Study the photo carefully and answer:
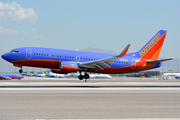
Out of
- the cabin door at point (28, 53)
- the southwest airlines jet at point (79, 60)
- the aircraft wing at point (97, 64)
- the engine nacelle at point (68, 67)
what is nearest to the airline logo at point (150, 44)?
the southwest airlines jet at point (79, 60)

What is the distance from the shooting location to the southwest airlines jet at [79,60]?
4612cm

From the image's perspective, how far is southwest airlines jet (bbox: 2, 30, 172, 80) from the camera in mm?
46125

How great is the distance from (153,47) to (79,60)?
1901 centimetres

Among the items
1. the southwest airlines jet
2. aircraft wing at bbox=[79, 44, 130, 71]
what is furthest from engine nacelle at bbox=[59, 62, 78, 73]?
aircraft wing at bbox=[79, 44, 130, 71]

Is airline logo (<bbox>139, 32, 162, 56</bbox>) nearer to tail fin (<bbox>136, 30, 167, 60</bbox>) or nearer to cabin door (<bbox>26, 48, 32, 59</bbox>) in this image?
tail fin (<bbox>136, 30, 167, 60</bbox>)

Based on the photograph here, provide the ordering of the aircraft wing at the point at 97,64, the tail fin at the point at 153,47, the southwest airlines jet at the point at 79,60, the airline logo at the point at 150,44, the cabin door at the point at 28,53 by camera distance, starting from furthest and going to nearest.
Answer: the airline logo at the point at 150,44
the tail fin at the point at 153,47
the aircraft wing at the point at 97,64
the southwest airlines jet at the point at 79,60
the cabin door at the point at 28,53

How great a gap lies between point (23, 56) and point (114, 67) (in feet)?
62.3

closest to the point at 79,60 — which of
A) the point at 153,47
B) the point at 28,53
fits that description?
the point at 28,53

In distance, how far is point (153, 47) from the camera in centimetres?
5684

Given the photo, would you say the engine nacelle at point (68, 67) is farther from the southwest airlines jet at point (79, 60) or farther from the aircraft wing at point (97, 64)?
the aircraft wing at point (97, 64)

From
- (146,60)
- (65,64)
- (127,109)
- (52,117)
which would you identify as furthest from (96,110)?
(146,60)

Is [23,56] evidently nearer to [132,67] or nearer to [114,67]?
[114,67]

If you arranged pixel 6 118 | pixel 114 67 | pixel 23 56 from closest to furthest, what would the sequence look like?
pixel 6 118
pixel 23 56
pixel 114 67

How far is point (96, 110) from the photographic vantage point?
1834cm
